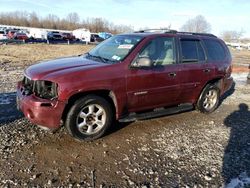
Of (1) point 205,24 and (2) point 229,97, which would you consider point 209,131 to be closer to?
(2) point 229,97

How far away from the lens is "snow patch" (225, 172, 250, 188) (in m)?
3.75

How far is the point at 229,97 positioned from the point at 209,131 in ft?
11.4

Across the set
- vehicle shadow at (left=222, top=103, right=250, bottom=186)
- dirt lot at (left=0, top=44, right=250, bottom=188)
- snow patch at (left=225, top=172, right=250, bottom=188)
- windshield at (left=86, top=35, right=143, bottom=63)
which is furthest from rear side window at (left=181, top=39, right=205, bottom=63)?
snow patch at (left=225, top=172, right=250, bottom=188)

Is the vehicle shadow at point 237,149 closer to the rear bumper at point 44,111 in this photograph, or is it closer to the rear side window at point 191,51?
the rear side window at point 191,51

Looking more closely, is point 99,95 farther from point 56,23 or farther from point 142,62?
point 56,23

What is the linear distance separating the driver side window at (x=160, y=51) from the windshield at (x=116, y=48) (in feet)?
0.84

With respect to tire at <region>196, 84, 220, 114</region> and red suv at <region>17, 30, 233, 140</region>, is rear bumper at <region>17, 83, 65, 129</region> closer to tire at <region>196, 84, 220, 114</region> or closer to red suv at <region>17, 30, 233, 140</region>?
red suv at <region>17, 30, 233, 140</region>

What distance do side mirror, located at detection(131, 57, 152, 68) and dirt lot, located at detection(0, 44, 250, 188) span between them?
1.31 m

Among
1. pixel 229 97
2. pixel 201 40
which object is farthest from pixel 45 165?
pixel 229 97

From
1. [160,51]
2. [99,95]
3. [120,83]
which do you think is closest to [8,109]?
[99,95]

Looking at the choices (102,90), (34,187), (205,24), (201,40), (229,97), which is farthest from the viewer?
(205,24)

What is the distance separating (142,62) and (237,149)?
7.45 ft

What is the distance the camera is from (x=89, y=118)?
4.80 metres

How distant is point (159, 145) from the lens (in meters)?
4.89
